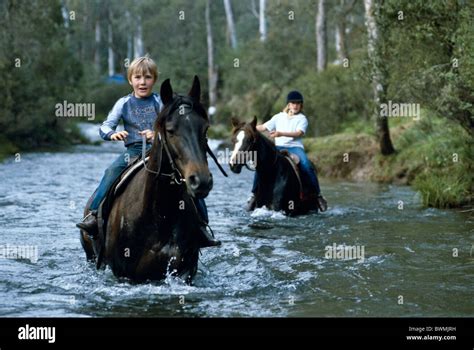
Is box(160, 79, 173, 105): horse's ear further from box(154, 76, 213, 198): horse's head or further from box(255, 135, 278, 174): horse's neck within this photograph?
box(255, 135, 278, 174): horse's neck

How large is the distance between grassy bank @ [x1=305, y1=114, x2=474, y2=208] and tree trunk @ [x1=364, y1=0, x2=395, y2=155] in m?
0.51

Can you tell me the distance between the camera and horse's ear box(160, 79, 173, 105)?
7629mm

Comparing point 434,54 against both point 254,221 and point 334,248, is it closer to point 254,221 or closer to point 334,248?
point 254,221

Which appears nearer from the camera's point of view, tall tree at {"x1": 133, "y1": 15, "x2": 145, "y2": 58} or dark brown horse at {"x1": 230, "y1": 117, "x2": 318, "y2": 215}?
dark brown horse at {"x1": 230, "y1": 117, "x2": 318, "y2": 215}

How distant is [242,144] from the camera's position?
586 inches

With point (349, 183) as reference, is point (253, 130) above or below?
above

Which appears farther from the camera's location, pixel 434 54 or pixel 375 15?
pixel 375 15

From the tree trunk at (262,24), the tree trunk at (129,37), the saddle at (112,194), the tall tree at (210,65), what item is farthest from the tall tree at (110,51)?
the saddle at (112,194)

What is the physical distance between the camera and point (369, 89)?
100ft

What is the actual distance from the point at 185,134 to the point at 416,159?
51.7ft

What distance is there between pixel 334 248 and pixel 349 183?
10975mm

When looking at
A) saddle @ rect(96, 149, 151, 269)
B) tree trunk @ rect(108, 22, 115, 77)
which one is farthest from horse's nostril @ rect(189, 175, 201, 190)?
tree trunk @ rect(108, 22, 115, 77)
